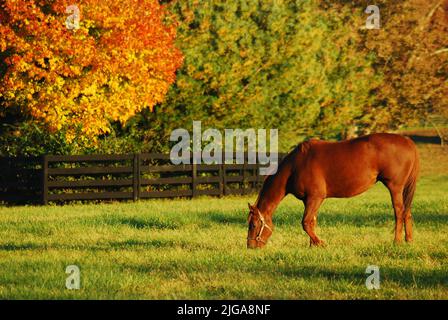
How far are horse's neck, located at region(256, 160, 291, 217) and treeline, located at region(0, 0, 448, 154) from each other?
1288cm

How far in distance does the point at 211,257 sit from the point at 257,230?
1.23 meters

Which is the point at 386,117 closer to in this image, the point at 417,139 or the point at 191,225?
the point at 417,139

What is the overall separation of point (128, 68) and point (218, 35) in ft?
25.5

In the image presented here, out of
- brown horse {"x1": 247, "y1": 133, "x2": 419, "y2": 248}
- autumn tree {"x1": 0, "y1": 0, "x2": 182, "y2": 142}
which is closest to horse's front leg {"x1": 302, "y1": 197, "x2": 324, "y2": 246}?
brown horse {"x1": 247, "y1": 133, "x2": 419, "y2": 248}

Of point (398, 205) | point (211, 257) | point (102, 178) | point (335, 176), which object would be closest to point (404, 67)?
point (102, 178)

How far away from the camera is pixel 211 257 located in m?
13.1

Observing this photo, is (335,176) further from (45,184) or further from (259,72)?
→ (259,72)

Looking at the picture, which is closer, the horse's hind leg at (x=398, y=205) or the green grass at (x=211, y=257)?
the green grass at (x=211, y=257)

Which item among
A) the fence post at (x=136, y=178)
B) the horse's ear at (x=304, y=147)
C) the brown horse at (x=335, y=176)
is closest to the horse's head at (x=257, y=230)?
the brown horse at (x=335, y=176)

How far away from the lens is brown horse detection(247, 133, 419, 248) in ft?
46.9

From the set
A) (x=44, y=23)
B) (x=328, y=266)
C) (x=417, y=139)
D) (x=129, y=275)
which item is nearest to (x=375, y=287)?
(x=328, y=266)

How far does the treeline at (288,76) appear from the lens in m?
31.1

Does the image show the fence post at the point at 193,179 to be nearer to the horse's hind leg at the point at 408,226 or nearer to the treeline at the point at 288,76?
the treeline at the point at 288,76

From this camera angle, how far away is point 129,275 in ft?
38.3
